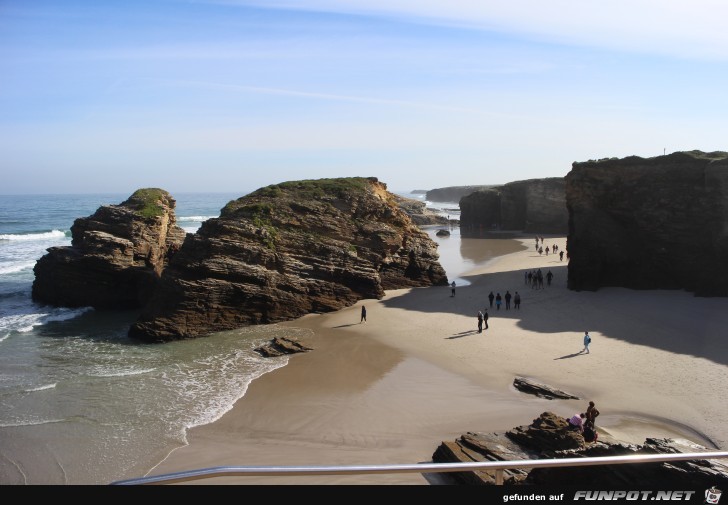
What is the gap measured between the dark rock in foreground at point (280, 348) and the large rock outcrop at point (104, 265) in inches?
462

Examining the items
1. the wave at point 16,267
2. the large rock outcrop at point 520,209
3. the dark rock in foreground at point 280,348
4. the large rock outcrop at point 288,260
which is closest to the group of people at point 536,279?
the large rock outcrop at point 288,260

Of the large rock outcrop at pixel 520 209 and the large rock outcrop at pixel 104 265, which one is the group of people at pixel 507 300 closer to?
the large rock outcrop at pixel 104 265

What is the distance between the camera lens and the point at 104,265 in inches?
1249

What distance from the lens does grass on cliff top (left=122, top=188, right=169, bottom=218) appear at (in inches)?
1373

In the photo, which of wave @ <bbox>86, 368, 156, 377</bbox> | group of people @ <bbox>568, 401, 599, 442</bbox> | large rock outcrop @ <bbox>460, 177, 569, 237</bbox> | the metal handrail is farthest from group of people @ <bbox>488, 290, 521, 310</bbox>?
large rock outcrop @ <bbox>460, 177, 569, 237</bbox>

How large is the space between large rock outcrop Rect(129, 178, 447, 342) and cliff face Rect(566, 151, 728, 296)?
33.4 ft

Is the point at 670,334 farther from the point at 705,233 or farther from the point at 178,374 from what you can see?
the point at 178,374

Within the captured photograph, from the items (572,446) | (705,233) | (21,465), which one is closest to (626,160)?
(705,233)

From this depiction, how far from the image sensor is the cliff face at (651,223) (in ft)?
99.1

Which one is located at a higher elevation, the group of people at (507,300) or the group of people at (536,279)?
the group of people at (536,279)

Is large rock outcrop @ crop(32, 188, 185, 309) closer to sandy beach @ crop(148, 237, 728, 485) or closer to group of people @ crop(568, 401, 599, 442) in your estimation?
sandy beach @ crop(148, 237, 728, 485)

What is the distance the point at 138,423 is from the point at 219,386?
12.0ft

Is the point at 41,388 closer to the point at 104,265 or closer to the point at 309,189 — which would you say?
the point at 104,265

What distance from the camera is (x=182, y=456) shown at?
573 inches
